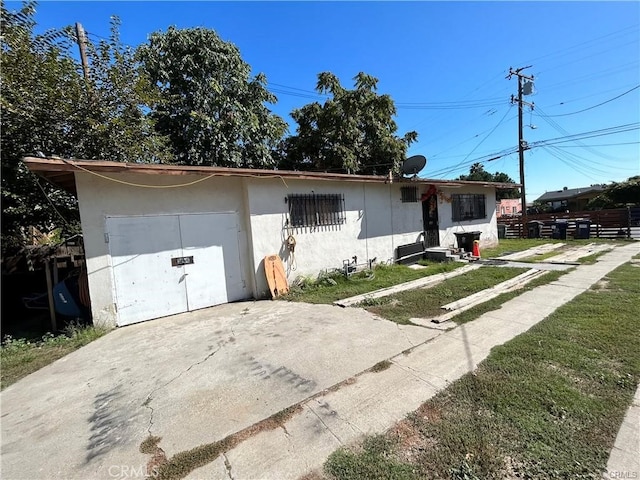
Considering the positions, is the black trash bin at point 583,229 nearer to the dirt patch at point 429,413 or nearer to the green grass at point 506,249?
the green grass at point 506,249

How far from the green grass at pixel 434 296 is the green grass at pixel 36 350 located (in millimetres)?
4757

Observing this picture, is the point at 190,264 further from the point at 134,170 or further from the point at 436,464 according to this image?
the point at 436,464

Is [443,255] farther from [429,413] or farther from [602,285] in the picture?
[429,413]

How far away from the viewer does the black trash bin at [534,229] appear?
15.8m

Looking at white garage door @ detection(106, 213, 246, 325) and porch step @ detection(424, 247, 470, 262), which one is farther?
porch step @ detection(424, 247, 470, 262)

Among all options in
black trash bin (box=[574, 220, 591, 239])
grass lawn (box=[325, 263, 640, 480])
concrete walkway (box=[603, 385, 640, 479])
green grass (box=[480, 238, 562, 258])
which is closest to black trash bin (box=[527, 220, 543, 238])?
black trash bin (box=[574, 220, 591, 239])

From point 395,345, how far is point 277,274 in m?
3.68

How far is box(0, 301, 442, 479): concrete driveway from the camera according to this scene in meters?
2.28

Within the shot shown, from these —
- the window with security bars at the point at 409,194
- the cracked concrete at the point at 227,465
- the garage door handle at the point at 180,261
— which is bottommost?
the cracked concrete at the point at 227,465

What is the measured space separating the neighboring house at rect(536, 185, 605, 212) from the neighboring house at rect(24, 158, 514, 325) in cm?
4110

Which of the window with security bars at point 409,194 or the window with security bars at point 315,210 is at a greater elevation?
the window with security bars at point 409,194

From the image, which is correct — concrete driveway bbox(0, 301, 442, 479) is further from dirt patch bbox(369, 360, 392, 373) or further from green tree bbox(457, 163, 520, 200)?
green tree bbox(457, 163, 520, 200)

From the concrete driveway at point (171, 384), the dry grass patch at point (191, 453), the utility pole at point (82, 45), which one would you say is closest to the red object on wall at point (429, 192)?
the concrete driveway at point (171, 384)

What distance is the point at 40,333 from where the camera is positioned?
212 inches
